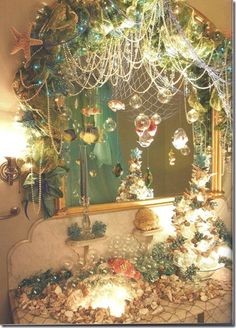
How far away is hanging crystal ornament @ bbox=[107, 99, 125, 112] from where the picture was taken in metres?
1.32

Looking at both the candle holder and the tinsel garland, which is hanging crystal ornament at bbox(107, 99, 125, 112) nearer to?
the candle holder

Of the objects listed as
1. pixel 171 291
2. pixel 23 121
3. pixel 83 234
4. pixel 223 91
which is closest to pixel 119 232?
pixel 83 234

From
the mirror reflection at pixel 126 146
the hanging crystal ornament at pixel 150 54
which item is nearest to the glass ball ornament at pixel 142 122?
the mirror reflection at pixel 126 146

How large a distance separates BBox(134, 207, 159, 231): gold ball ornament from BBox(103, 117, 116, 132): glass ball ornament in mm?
355

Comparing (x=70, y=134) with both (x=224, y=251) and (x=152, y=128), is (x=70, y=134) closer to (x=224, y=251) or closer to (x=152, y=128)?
(x=152, y=128)

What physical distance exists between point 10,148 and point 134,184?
518mm

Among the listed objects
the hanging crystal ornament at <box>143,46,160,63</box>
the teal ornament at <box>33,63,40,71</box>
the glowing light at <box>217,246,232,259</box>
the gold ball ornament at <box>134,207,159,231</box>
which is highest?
the hanging crystal ornament at <box>143,46,160,63</box>

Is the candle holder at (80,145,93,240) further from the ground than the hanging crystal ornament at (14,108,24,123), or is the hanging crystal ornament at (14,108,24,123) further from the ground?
the hanging crystal ornament at (14,108,24,123)

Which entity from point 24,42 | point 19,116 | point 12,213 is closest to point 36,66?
point 24,42

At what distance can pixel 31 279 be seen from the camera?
1.28 m

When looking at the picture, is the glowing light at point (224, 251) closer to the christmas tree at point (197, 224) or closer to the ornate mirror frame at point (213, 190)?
the christmas tree at point (197, 224)

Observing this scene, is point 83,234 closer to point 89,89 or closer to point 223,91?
point 89,89

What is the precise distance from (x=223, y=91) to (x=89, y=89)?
54cm

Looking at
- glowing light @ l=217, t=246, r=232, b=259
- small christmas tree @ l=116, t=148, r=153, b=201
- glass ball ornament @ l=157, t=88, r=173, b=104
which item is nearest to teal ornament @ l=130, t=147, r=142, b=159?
small christmas tree @ l=116, t=148, r=153, b=201
